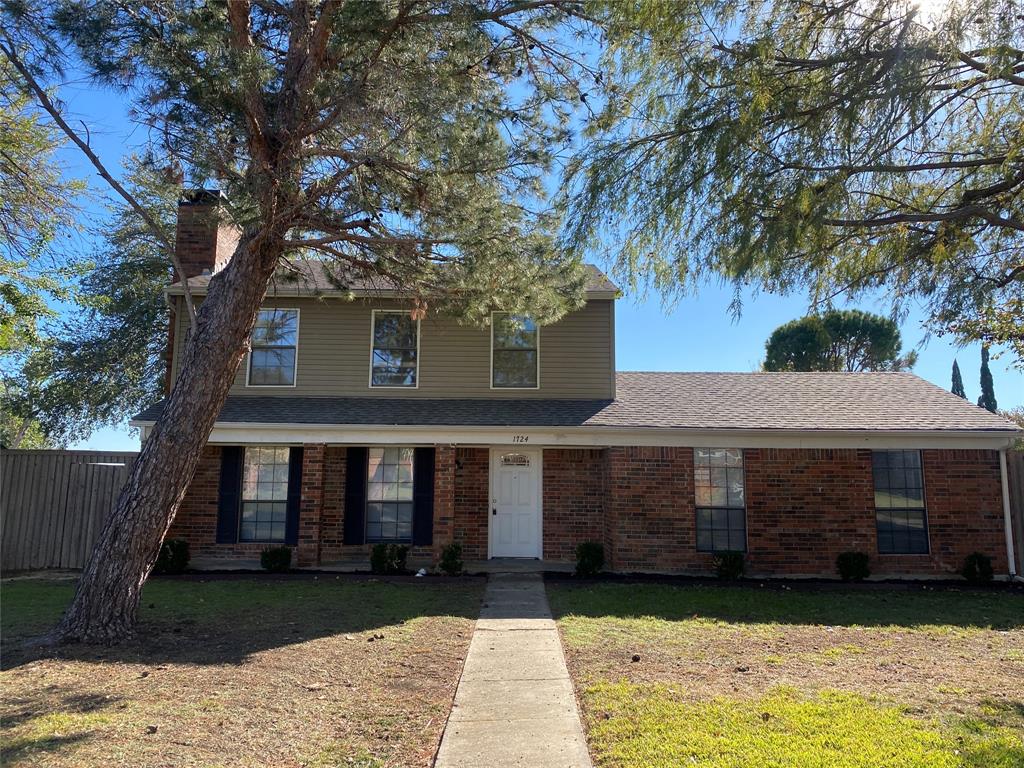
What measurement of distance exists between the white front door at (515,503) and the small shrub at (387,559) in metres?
1.84

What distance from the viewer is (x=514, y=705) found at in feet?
16.0

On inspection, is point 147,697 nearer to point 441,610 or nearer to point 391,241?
point 441,610

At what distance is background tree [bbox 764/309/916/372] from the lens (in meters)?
31.0

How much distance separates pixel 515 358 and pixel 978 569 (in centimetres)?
892

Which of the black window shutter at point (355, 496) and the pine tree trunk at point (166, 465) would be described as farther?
the black window shutter at point (355, 496)

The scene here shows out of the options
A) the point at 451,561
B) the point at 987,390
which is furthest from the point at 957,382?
the point at 451,561

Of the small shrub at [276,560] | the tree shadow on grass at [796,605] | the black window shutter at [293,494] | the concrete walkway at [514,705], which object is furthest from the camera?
the black window shutter at [293,494]

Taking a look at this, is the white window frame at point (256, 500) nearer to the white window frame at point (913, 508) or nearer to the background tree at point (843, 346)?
the white window frame at point (913, 508)

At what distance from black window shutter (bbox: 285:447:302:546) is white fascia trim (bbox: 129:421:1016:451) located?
37.5 inches

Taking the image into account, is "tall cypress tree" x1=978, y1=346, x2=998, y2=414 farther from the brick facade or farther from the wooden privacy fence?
the wooden privacy fence

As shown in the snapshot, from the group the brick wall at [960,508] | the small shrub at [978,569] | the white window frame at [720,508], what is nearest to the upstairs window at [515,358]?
the white window frame at [720,508]

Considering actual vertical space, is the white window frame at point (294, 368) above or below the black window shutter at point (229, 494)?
above

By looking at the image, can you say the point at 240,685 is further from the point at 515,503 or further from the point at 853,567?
the point at 853,567

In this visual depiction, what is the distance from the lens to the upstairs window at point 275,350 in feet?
41.8
